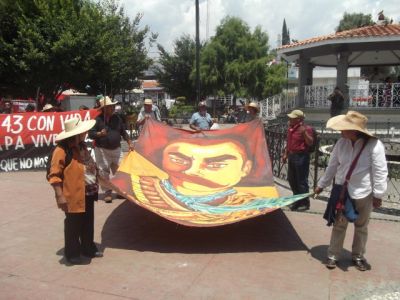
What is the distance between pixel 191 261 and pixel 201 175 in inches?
101

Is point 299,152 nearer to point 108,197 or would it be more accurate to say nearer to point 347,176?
point 347,176

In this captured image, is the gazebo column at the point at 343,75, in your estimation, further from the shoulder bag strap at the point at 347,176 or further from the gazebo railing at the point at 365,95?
the shoulder bag strap at the point at 347,176

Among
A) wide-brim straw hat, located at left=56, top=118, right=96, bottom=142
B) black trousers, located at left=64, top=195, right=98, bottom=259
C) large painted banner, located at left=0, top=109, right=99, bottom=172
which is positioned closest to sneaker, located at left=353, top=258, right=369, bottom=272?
black trousers, located at left=64, top=195, right=98, bottom=259

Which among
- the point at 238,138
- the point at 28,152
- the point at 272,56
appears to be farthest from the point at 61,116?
the point at 272,56

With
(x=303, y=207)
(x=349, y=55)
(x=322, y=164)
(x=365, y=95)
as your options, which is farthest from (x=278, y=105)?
(x=303, y=207)

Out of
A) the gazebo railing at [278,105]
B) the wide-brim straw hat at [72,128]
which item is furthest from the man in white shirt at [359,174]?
the gazebo railing at [278,105]

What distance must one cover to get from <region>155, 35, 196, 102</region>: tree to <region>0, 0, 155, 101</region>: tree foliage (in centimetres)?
1841

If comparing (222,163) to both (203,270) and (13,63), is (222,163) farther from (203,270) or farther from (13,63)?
(13,63)

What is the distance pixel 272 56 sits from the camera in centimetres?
3431

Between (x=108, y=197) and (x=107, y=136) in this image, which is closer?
(x=107, y=136)

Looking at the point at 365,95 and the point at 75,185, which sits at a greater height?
the point at 365,95

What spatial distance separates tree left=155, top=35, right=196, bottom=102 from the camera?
1492 inches

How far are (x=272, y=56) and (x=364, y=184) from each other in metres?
30.8

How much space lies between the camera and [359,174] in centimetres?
460
